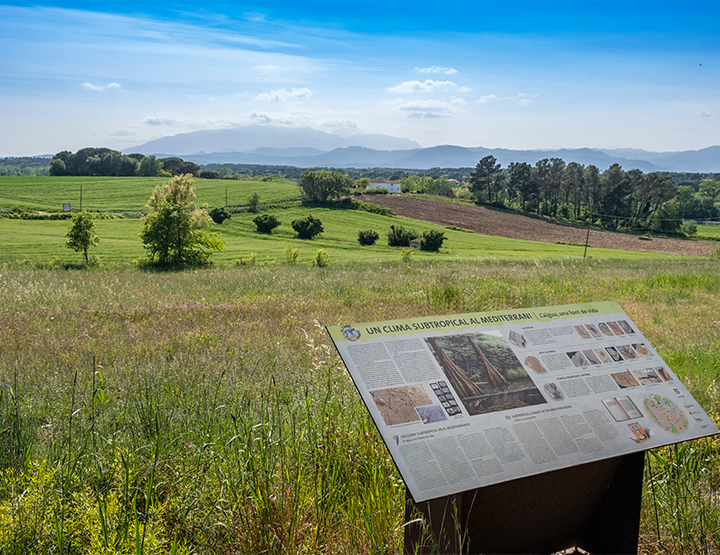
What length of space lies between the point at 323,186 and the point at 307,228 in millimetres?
25860

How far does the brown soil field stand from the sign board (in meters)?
68.3

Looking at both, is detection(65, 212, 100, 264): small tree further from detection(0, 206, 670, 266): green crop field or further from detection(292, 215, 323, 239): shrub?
detection(292, 215, 323, 239): shrub

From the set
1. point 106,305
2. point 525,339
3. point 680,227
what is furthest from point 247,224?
point 680,227

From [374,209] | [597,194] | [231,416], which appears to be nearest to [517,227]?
[374,209]

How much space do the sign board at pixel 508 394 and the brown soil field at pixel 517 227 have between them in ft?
224

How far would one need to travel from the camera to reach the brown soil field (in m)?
68.4

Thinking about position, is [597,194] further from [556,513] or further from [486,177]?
[556,513]

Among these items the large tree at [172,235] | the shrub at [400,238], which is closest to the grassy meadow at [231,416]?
the large tree at [172,235]

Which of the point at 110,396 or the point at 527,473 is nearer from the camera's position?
the point at 527,473

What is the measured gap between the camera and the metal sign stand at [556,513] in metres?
3.33

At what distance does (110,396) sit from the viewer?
5.76 m

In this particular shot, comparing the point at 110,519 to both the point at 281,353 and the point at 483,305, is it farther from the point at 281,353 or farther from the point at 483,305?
the point at 483,305

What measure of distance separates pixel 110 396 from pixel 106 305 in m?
7.20

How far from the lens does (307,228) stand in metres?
58.3
